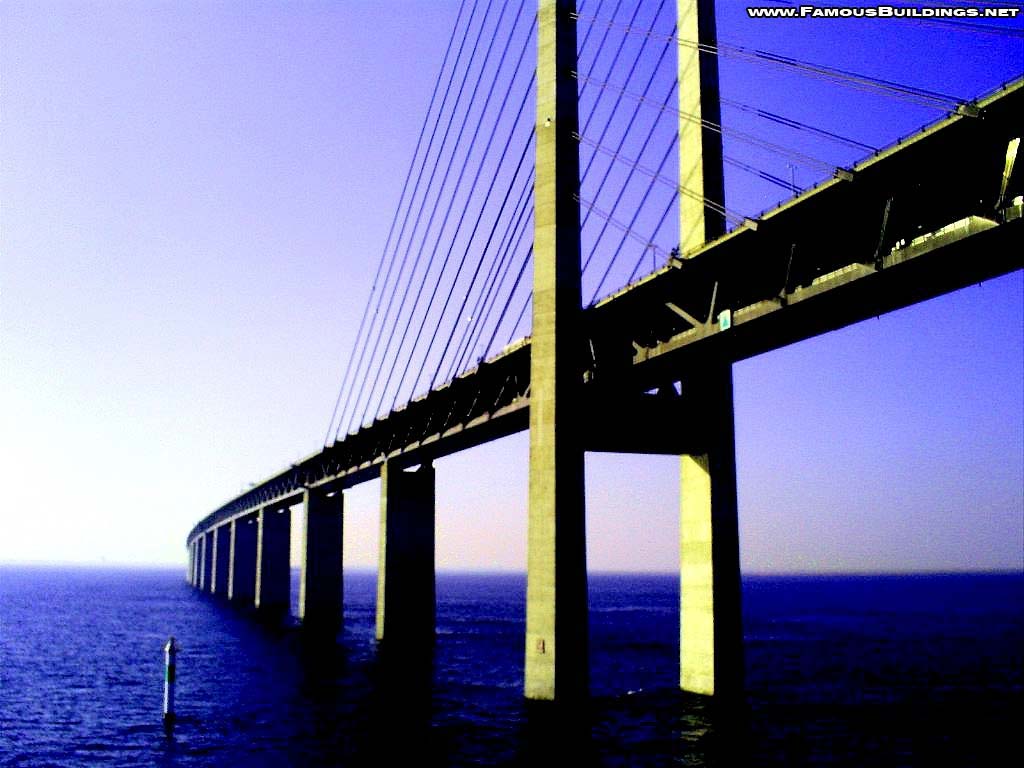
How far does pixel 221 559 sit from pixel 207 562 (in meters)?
22.2

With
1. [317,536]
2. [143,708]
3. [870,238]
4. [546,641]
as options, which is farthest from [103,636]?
[870,238]

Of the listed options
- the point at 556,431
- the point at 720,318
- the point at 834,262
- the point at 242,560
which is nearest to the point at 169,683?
the point at 556,431

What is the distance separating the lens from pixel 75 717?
3731 centimetres

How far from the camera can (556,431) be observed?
3447cm

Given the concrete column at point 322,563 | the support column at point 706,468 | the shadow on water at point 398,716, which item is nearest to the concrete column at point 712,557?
the support column at point 706,468

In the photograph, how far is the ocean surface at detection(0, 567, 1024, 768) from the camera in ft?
95.9

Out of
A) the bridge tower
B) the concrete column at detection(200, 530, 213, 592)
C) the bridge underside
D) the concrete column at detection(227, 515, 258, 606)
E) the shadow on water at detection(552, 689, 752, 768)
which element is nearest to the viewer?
the bridge underside

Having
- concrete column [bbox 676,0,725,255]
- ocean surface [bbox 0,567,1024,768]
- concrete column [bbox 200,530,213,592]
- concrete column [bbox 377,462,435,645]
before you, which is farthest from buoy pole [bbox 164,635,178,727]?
concrete column [bbox 200,530,213,592]

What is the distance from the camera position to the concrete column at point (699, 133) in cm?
3652

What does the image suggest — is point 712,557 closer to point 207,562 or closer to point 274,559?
point 274,559

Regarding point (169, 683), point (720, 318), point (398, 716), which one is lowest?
point (398, 716)

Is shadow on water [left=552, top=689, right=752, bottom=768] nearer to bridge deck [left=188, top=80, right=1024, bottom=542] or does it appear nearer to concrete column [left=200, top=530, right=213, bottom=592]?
bridge deck [left=188, top=80, right=1024, bottom=542]

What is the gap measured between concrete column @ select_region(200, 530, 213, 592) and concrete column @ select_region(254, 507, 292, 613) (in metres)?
55.0

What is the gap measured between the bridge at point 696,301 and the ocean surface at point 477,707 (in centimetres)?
357
